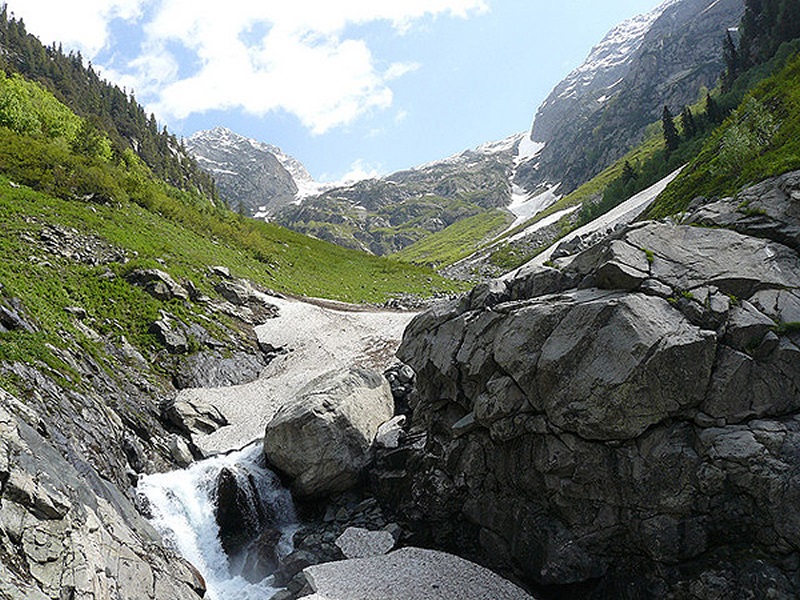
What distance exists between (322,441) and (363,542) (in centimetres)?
456

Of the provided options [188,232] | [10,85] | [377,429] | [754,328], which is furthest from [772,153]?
[10,85]

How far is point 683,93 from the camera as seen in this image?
191375 millimetres

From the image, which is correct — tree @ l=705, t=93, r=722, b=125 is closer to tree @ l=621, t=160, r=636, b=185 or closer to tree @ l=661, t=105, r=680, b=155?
tree @ l=661, t=105, r=680, b=155

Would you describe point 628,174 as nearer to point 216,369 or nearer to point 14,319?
point 216,369

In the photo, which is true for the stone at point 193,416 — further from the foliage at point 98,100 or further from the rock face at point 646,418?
the foliage at point 98,100

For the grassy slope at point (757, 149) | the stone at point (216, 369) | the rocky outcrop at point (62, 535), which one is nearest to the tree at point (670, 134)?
the grassy slope at point (757, 149)

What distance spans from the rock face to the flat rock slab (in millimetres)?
777

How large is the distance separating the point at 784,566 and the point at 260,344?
3275 cm

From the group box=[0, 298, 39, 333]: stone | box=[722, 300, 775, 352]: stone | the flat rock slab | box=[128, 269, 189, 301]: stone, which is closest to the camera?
box=[722, 300, 775, 352]: stone

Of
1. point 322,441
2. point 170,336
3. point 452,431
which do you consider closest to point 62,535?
point 322,441

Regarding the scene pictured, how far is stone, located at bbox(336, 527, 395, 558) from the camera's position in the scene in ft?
64.5

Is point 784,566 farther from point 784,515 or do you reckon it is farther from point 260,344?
point 260,344

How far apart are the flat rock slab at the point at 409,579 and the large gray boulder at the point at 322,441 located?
3.94 metres

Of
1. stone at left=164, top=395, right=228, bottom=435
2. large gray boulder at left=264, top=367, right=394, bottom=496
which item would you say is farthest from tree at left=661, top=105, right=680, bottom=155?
stone at left=164, top=395, right=228, bottom=435
